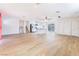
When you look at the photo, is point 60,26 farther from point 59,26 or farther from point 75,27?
point 75,27

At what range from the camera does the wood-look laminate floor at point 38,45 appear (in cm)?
288

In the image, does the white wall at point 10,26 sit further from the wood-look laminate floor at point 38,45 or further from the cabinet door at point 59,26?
the cabinet door at point 59,26

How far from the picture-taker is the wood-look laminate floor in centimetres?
288

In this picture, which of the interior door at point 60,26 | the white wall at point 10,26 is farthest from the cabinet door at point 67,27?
the white wall at point 10,26

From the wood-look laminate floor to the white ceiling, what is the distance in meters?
0.42

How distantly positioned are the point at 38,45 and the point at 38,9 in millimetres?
691

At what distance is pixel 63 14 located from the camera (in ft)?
9.41

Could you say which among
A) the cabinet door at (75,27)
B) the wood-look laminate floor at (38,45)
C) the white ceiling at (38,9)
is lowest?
the wood-look laminate floor at (38,45)

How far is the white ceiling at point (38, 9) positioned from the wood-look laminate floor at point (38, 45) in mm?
421

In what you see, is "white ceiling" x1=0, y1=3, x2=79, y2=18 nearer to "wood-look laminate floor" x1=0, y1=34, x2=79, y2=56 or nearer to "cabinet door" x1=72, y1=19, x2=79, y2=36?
"cabinet door" x1=72, y1=19, x2=79, y2=36

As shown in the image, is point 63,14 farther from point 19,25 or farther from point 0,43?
point 0,43

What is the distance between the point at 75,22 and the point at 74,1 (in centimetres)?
40

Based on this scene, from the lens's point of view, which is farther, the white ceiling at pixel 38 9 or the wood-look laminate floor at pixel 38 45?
the wood-look laminate floor at pixel 38 45

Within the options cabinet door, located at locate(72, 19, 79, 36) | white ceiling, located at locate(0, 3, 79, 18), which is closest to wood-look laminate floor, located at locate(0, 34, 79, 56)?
cabinet door, located at locate(72, 19, 79, 36)
